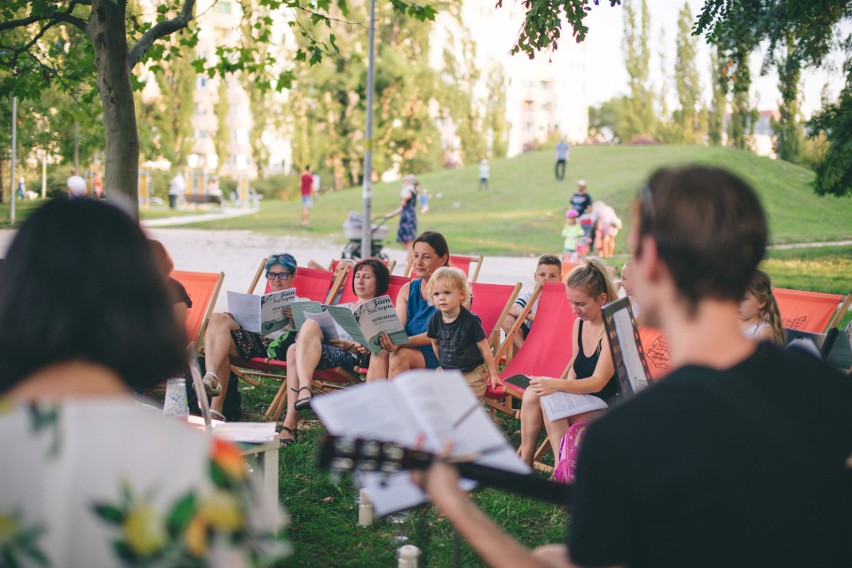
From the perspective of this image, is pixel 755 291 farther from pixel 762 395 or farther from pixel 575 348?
pixel 762 395

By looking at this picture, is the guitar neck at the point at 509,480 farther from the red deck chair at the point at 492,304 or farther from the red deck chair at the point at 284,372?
the red deck chair at the point at 492,304

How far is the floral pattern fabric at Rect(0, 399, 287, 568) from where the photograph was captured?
45.5 inches

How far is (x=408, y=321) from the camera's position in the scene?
603 cm

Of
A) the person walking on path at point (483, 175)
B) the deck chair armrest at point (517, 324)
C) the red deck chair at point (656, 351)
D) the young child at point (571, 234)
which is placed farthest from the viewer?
the person walking on path at point (483, 175)

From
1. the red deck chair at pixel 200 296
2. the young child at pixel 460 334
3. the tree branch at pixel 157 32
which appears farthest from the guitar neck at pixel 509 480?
the tree branch at pixel 157 32

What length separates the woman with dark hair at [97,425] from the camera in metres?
1.16

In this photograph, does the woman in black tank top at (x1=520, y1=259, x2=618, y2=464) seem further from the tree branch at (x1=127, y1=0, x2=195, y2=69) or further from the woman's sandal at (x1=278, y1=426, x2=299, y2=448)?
the tree branch at (x1=127, y1=0, x2=195, y2=69)

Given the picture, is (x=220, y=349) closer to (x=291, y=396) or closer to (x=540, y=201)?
(x=291, y=396)

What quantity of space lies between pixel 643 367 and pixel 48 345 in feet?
6.96

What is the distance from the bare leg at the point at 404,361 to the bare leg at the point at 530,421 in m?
0.99

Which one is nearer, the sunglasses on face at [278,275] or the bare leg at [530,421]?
the bare leg at [530,421]

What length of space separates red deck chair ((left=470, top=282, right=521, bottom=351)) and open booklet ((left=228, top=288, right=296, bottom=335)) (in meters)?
1.35

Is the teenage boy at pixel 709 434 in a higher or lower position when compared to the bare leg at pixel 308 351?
higher

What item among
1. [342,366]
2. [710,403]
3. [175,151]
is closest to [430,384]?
[710,403]
